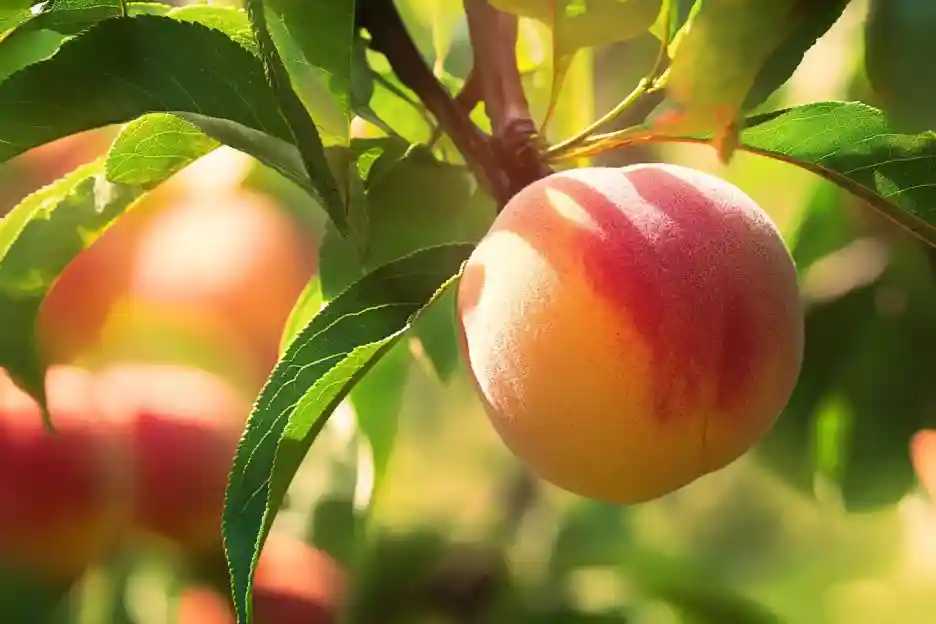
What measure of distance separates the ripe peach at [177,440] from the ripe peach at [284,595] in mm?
30

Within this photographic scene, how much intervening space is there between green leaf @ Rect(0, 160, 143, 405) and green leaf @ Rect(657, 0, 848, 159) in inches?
9.9

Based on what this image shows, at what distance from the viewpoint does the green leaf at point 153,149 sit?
0.33 metres

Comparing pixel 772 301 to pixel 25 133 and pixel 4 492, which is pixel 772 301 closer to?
pixel 25 133

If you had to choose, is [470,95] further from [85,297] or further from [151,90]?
[85,297]

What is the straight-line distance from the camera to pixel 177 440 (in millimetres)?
504

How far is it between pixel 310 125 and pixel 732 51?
0.38 ft

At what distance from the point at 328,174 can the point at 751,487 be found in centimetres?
36

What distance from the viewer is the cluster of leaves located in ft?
0.74

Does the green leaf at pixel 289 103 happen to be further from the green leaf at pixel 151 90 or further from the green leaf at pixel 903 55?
the green leaf at pixel 903 55

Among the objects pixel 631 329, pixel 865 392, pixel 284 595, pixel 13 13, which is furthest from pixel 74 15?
pixel 865 392

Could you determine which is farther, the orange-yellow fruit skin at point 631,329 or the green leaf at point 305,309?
the green leaf at point 305,309

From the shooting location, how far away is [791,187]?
19.1 inches

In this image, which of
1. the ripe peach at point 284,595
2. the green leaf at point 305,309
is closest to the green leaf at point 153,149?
the green leaf at point 305,309

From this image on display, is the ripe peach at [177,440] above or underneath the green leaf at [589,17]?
underneath
